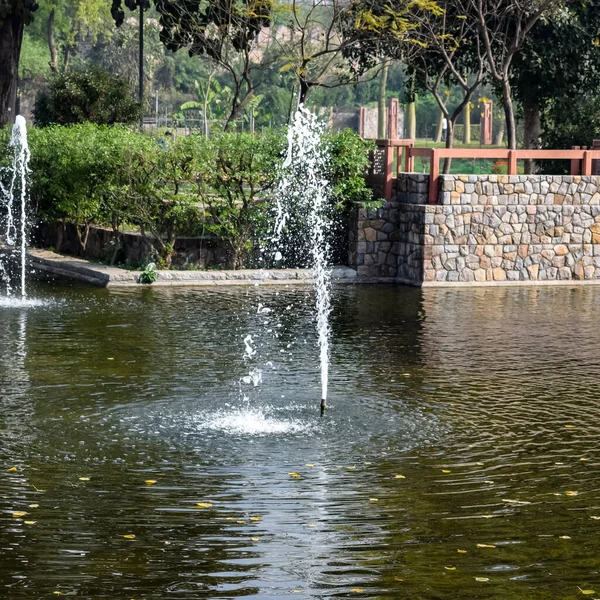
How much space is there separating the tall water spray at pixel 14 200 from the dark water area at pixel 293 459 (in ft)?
18.4

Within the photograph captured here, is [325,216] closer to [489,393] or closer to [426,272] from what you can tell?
[426,272]

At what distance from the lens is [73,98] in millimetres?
27141

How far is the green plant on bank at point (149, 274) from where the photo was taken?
64.6ft

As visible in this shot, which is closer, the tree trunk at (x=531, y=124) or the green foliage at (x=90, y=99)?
the green foliage at (x=90, y=99)

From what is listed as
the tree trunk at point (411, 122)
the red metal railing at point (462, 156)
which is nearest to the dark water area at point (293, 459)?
the red metal railing at point (462, 156)

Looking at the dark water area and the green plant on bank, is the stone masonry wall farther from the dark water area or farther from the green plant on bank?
the dark water area

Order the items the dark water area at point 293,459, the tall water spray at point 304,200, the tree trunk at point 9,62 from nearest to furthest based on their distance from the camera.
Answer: the dark water area at point 293,459
the tall water spray at point 304,200
the tree trunk at point 9,62

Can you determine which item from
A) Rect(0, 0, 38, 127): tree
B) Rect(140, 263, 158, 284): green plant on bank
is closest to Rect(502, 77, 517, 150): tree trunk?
Rect(140, 263, 158, 284): green plant on bank

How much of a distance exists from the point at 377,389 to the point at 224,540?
479cm

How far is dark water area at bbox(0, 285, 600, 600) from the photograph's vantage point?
6.96 m

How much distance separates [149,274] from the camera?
19.7 m

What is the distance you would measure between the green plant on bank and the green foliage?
7.96 m

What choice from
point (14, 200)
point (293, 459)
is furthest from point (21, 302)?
point (293, 459)

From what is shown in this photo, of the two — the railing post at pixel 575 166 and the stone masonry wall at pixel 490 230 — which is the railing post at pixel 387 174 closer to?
the stone masonry wall at pixel 490 230
